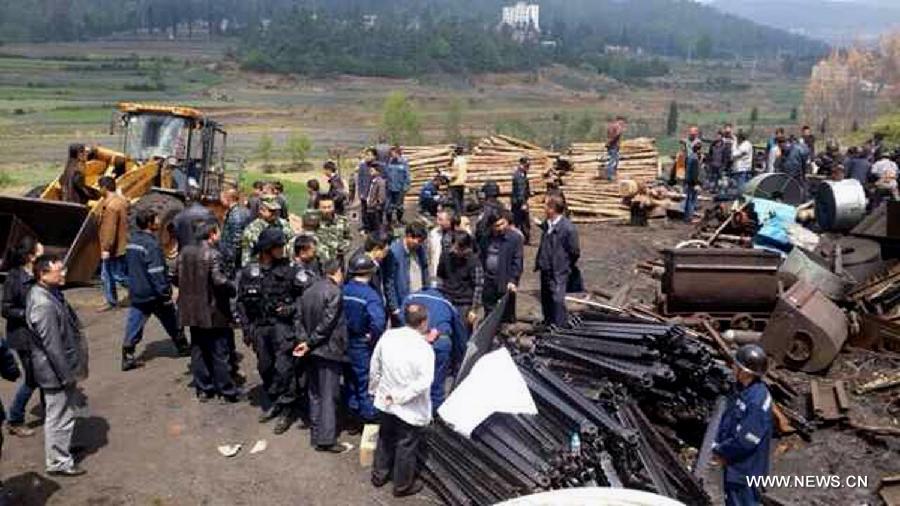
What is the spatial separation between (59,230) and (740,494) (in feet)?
36.3

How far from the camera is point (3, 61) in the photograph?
396ft

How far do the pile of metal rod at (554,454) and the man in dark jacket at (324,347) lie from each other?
103 cm

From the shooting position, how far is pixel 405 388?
6.87m

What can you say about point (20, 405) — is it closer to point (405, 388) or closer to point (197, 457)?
point (197, 457)

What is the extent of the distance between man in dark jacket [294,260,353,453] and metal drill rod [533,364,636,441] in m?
1.82

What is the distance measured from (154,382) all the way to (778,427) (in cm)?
655

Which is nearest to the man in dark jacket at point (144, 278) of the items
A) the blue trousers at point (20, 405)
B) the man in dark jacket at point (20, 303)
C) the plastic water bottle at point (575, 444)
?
the man in dark jacket at point (20, 303)

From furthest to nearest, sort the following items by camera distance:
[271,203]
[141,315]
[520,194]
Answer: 1. [520,194]
2. [271,203]
3. [141,315]

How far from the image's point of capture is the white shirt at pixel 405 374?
686 cm

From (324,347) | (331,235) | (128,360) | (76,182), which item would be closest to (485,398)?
(324,347)

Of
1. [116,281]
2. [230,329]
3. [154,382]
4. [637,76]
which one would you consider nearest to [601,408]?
[230,329]

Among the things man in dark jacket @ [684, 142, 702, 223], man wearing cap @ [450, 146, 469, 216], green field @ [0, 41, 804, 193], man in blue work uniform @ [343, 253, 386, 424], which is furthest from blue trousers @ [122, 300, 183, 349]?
green field @ [0, 41, 804, 193]

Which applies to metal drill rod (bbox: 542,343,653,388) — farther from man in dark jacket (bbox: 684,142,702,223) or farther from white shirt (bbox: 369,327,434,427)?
man in dark jacket (bbox: 684,142,702,223)

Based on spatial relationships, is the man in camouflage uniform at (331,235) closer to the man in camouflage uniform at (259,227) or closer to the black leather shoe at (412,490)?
the man in camouflage uniform at (259,227)
